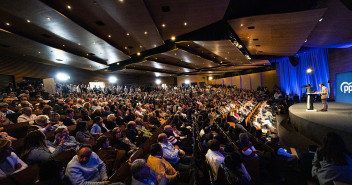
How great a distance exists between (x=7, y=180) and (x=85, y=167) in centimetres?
70

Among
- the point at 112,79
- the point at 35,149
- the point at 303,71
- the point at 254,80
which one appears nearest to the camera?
the point at 35,149

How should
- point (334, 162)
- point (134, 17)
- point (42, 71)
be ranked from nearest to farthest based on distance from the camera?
point (334, 162), point (134, 17), point (42, 71)

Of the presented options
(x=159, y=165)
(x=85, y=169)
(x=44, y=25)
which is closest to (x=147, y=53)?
(x=44, y=25)

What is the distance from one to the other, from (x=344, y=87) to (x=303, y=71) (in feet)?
14.4

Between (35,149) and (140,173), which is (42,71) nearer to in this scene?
(35,149)

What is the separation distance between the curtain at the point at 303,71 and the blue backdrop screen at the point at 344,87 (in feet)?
5.35

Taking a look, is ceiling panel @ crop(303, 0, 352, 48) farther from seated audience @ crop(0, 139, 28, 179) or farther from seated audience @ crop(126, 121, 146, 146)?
seated audience @ crop(0, 139, 28, 179)

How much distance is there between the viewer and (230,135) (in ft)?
14.5

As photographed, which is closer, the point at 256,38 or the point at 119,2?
the point at 119,2

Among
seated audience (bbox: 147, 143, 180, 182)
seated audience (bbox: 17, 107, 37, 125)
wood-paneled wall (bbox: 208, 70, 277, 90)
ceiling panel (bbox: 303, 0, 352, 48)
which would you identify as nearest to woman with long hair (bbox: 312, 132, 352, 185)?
seated audience (bbox: 147, 143, 180, 182)

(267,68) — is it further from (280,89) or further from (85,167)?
(85,167)

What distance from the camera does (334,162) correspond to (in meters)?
1.99

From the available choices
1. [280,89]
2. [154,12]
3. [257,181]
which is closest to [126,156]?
[257,181]

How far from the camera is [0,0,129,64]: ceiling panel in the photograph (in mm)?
5030
